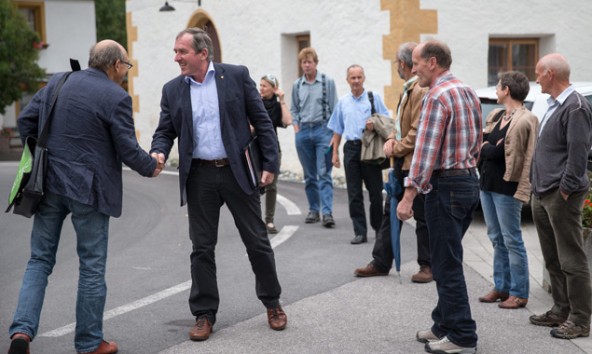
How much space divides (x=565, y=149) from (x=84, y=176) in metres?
3.00

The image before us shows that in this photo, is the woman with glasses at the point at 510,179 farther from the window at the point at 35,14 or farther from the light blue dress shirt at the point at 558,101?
the window at the point at 35,14

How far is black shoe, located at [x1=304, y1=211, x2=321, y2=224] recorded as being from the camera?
10578 millimetres

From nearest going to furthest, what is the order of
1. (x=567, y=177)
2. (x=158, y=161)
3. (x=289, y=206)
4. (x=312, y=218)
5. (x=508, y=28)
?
(x=567, y=177) < (x=158, y=161) < (x=312, y=218) < (x=289, y=206) < (x=508, y=28)

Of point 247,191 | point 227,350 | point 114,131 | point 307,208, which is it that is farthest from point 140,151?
point 307,208

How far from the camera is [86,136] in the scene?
5.25 m

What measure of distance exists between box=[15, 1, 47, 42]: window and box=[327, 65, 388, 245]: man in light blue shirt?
2881 centimetres

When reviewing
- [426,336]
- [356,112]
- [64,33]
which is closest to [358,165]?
[356,112]

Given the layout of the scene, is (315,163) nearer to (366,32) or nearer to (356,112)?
(356,112)

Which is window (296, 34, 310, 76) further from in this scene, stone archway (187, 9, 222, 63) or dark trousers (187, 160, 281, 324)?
dark trousers (187, 160, 281, 324)

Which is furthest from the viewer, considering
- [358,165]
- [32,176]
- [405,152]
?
[358,165]

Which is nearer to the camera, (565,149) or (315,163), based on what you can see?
(565,149)

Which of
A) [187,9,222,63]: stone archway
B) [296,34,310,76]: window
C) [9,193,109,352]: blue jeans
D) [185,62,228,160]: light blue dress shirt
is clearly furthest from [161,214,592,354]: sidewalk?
[187,9,222,63]: stone archway

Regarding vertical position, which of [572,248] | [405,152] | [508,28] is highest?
[508,28]

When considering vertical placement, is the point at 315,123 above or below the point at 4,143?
above
